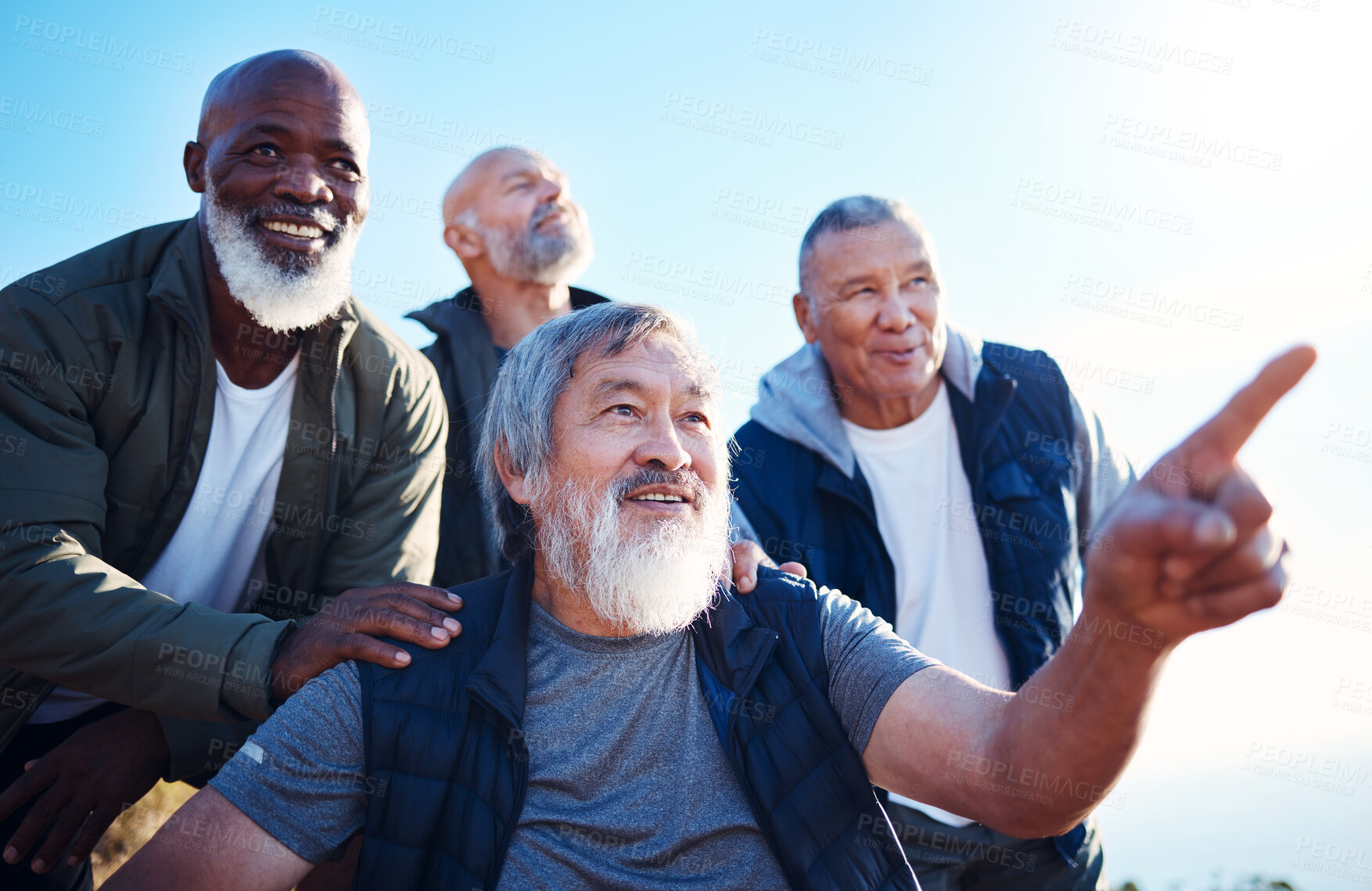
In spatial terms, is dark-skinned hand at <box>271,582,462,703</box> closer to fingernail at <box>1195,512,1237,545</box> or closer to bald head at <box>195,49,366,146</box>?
fingernail at <box>1195,512,1237,545</box>

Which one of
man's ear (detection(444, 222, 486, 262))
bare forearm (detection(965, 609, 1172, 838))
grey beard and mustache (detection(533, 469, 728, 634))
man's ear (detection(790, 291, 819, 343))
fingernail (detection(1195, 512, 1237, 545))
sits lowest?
bare forearm (detection(965, 609, 1172, 838))

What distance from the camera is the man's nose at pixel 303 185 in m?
3.74

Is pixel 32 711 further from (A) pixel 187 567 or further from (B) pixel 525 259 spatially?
(B) pixel 525 259

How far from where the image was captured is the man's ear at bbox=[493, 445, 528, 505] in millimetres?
2982

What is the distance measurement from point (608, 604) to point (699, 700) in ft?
1.19

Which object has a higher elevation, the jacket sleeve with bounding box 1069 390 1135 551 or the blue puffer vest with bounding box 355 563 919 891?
the jacket sleeve with bounding box 1069 390 1135 551

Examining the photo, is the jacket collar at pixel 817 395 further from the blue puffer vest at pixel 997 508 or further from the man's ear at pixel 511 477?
the man's ear at pixel 511 477

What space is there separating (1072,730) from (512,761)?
1334 mm

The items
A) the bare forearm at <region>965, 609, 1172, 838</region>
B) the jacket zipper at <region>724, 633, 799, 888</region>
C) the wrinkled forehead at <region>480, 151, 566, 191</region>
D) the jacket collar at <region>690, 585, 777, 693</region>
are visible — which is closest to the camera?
the bare forearm at <region>965, 609, 1172, 838</region>

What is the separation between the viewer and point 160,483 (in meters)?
3.46

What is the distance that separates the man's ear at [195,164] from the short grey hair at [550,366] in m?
1.85

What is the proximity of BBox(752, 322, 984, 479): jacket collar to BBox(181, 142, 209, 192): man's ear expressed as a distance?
104 inches

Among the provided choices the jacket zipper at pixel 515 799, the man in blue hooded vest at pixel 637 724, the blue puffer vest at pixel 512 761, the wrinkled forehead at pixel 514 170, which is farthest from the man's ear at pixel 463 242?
the jacket zipper at pixel 515 799

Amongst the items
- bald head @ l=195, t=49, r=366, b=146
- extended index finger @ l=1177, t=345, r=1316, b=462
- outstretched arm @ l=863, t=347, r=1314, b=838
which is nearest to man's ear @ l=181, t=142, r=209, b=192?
bald head @ l=195, t=49, r=366, b=146
